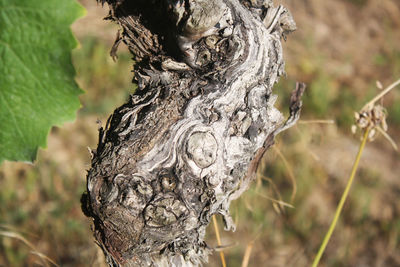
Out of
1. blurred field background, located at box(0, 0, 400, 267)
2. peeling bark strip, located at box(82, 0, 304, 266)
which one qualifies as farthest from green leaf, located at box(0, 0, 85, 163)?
blurred field background, located at box(0, 0, 400, 267)

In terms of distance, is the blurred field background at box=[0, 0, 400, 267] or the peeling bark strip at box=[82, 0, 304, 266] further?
the blurred field background at box=[0, 0, 400, 267]

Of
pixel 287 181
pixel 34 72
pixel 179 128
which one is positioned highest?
pixel 34 72

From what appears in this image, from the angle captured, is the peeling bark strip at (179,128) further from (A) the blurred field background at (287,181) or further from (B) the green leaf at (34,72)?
(A) the blurred field background at (287,181)

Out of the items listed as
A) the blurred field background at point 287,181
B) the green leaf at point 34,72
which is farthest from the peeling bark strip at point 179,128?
the blurred field background at point 287,181

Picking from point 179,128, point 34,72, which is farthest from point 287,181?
point 34,72

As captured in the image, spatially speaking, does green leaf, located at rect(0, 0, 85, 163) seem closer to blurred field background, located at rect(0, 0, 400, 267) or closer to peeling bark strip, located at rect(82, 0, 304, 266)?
peeling bark strip, located at rect(82, 0, 304, 266)

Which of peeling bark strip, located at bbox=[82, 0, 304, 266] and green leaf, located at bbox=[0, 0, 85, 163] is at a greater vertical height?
green leaf, located at bbox=[0, 0, 85, 163]

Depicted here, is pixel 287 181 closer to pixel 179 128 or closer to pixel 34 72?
pixel 179 128
